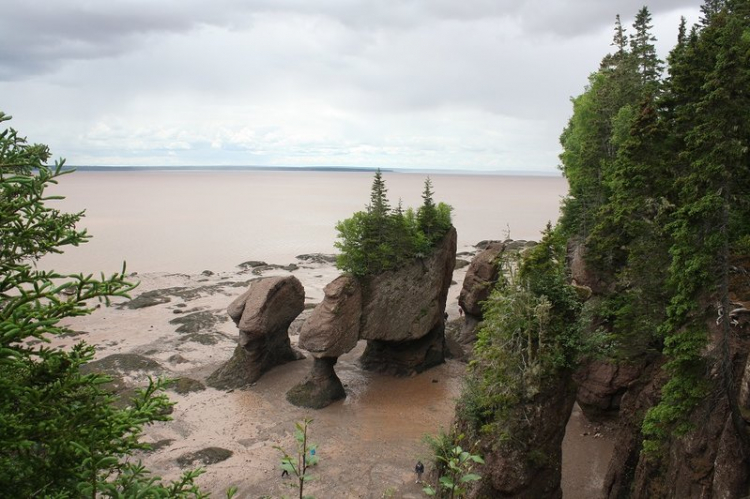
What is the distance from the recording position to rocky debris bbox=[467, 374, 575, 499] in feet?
47.0

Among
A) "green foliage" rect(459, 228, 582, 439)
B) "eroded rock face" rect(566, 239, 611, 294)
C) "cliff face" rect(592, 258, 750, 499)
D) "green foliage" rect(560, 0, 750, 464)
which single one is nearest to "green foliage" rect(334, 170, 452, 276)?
"eroded rock face" rect(566, 239, 611, 294)

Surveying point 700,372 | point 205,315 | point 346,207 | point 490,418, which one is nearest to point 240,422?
point 490,418

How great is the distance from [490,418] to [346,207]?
14061 centimetres

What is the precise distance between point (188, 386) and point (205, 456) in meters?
8.17

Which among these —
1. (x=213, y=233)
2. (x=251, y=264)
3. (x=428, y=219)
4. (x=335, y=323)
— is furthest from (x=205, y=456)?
(x=213, y=233)

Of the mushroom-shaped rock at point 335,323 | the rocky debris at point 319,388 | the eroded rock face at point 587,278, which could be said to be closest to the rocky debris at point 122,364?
the rocky debris at point 319,388

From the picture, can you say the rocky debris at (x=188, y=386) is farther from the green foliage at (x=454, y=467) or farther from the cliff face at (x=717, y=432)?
the green foliage at (x=454, y=467)

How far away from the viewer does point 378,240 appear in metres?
30.2

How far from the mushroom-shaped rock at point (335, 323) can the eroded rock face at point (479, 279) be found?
31.4ft

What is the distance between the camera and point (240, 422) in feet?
84.1

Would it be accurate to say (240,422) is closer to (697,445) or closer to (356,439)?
(356,439)

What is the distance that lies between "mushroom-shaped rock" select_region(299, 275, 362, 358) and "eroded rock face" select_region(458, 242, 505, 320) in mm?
9585

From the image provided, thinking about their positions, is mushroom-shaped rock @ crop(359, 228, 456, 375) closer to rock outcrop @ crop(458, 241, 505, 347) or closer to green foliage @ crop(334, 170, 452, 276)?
green foliage @ crop(334, 170, 452, 276)

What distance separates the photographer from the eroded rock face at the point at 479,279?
111 feet
